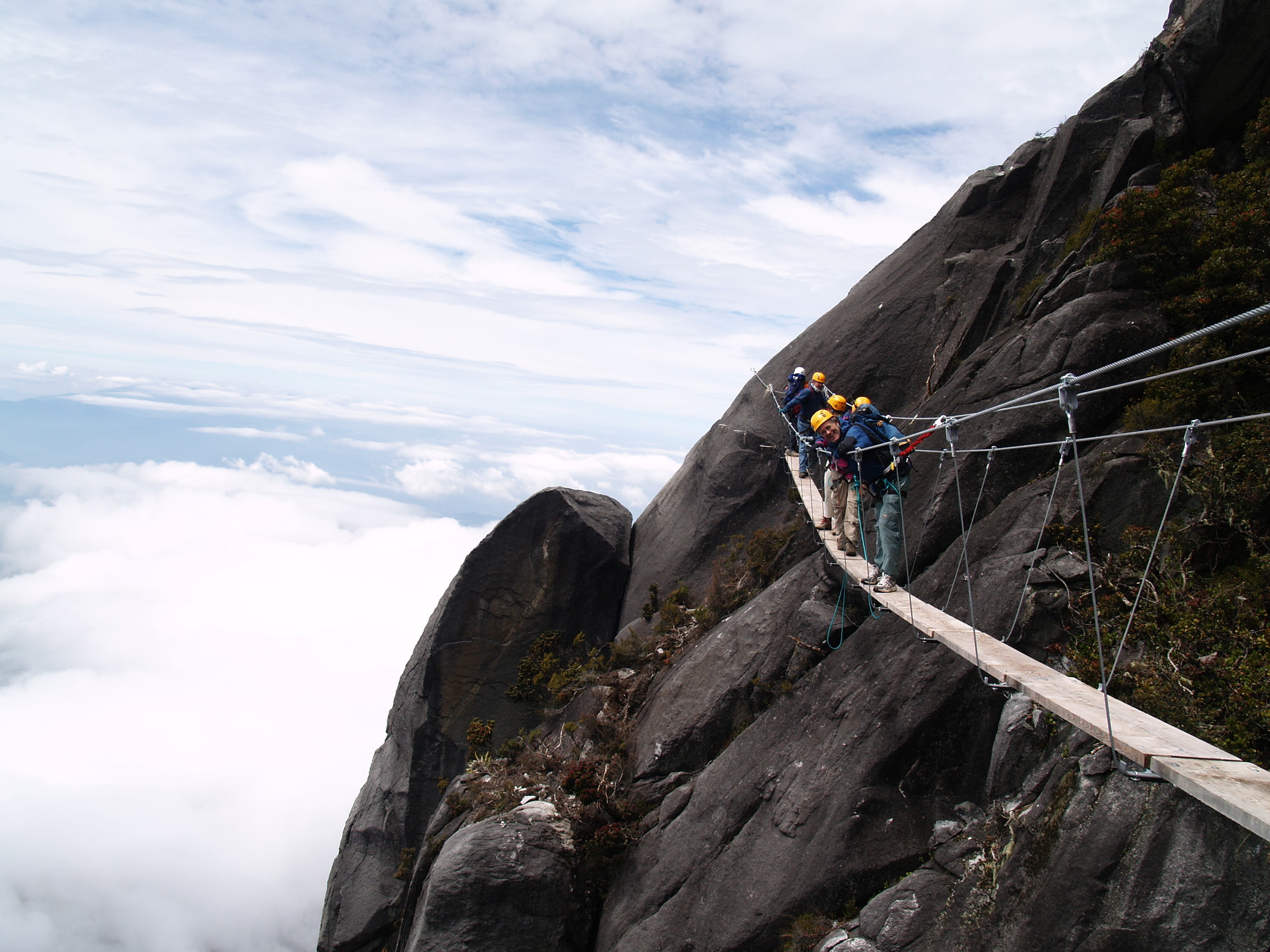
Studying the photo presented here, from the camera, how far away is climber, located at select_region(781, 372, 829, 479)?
17938 millimetres

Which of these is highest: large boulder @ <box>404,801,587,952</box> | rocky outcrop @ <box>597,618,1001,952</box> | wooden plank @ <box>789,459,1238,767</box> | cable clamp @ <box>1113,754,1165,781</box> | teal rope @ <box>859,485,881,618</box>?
teal rope @ <box>859,485,881,618</box>

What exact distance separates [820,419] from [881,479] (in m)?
1.56

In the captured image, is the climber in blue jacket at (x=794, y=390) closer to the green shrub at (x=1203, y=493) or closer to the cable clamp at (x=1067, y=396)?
the green shrub at (x=1203, y=493)

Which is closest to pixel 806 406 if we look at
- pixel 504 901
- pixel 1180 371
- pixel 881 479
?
→ pixel 881 479

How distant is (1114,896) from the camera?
667 cm

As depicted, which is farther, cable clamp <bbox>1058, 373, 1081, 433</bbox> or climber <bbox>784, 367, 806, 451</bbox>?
climber <bbox>784, 367, 806, 451</bbox>

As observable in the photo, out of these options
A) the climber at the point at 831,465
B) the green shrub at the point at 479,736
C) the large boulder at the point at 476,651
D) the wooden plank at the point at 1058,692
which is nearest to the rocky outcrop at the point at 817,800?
the wooden plank at the point at 1058,692

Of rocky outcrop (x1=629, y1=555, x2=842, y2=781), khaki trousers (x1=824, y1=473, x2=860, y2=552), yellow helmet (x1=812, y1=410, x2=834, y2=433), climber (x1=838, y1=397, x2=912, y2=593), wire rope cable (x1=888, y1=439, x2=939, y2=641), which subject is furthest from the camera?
khaki trousers (x1=824, y1=473, x2=860, y2=552)

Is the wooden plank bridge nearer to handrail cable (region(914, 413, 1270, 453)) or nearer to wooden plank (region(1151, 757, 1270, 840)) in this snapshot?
wooden plank (region(1151, 757, 1270, 840))

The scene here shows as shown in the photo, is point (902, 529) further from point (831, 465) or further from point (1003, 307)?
point (1003, 307)

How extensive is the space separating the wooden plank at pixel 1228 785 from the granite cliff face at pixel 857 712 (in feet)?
2.23

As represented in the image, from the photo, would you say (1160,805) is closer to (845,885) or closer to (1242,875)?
(1242,875)

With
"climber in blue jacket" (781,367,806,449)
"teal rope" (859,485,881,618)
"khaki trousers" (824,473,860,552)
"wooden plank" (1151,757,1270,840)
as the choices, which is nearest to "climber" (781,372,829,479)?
"climber in blue jacket" (781,367,806,449)

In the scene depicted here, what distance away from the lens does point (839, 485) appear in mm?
13750
